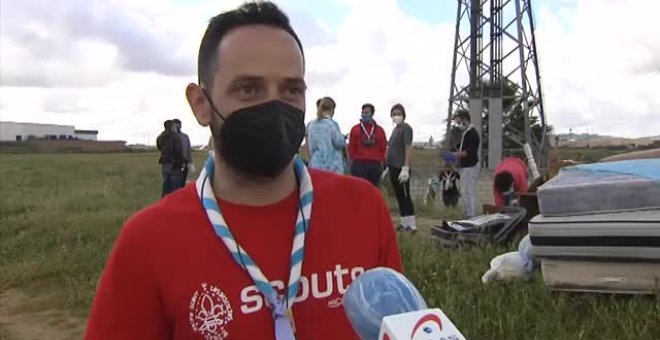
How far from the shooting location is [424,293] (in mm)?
5445

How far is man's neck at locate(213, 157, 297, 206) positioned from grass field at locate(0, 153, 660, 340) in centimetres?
306

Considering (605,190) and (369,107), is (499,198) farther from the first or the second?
(605,190)

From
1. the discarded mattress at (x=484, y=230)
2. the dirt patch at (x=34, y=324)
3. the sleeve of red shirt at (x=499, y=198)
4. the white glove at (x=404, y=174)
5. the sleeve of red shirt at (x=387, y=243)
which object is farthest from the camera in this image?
the white glove at (x=404, y=174)

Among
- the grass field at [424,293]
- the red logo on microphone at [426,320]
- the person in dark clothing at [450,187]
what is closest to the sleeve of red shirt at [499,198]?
the grass field at [424,293]

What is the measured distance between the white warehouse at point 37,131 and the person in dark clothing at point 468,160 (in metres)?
114

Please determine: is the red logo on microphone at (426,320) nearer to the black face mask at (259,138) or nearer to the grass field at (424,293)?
the black face mask at (259,138)

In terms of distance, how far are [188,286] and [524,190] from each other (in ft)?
26.9

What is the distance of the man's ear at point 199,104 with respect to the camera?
177 cm

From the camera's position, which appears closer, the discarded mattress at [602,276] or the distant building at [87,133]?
the discarded mattress at [602,276]

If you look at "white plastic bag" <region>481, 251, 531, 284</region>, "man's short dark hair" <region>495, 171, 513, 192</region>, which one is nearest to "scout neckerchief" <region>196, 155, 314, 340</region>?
"white plastic bag" <region>481, 251, 531, 284</region>

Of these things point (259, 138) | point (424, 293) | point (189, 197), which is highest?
point (259, 138)

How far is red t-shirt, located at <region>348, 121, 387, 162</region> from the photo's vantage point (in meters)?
9.91

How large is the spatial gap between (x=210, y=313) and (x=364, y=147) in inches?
331

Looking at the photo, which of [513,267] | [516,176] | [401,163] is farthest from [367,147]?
[513,267]
